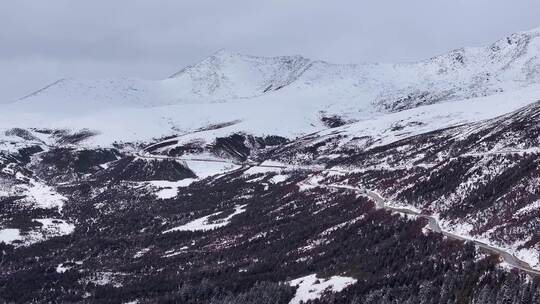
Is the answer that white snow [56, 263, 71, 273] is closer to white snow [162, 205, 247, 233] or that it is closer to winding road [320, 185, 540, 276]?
white snow [162, 205, 247, 233]

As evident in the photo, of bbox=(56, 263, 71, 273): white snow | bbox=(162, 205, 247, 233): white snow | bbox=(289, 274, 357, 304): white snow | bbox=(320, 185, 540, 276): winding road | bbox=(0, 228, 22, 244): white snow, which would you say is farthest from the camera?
bbox=(162, 205, 247, 233): white snow

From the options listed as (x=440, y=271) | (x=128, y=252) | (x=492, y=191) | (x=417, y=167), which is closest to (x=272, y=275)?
(x=440, y=271)

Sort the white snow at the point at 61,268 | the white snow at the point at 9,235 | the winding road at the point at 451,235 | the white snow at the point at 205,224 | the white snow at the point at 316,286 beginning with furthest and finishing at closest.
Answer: the white snow at the point at 205,224, the white snow at the point at 9,235, the white snow at the point at 61,268, the white snow at the point at 316,286, the winding road at the point at 451,235

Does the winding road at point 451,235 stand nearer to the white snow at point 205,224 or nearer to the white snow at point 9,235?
the white snow at point 205,224

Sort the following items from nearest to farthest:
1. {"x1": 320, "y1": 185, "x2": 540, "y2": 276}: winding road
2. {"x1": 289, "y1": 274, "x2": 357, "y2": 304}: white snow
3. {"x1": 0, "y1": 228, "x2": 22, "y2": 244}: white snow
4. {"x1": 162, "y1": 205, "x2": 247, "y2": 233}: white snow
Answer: {"x1": 320, "y1": 185, "x2": 540, "y2": 276}: winding road
{"x1": 289, "y1": 274, "x2": 357, "y2": 304}: white snow
{"x1": 0, "y1": 228, "x2": 22, "y2": 244}: white snow
{"x1": 162, "y1": 205, "x2": 247, "y2": 233}: white snow

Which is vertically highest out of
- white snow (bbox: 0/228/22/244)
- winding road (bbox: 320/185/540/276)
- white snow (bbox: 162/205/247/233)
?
white snow (bbox: 0/228/22/244)

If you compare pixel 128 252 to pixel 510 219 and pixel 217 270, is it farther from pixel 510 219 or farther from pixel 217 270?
pixel 510 219

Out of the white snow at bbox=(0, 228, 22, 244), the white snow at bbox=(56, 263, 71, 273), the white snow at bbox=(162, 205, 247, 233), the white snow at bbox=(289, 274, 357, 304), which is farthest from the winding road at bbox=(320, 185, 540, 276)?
the white snow at bbox=(0, 228, 22, 244)

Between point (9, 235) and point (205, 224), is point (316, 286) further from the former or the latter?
point (9, 235)

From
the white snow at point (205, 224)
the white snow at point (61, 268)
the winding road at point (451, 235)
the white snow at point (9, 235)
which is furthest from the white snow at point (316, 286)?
the white snow at point (9, 235)
